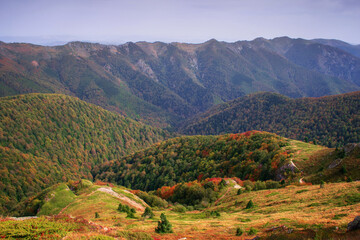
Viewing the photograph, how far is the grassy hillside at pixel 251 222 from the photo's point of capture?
19.1 metres

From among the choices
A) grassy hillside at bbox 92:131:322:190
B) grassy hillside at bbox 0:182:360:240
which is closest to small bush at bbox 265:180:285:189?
grassy hillside at bbox 0:182:360:240

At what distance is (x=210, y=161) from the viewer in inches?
4998

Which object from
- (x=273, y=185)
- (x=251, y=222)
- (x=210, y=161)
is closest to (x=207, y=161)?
(x=210, y=161)

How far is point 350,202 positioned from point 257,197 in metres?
20.6

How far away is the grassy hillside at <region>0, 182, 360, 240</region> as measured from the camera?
1906cm

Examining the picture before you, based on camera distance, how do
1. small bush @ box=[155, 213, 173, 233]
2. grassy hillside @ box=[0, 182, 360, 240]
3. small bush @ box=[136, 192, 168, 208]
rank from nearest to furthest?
grassy hillside @ box=[0, 182, 360, 240] → small bush @ box=[155, 213, 173, 233] → small bush @ box=[136, 192, 168, 208]

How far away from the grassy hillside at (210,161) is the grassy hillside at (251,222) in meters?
32.1

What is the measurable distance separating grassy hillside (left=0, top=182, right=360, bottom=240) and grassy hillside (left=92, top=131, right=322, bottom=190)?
32138 mm

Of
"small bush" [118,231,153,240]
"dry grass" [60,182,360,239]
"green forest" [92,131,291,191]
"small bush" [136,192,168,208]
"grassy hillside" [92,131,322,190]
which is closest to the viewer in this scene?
"small bush" [118,231,153,240]

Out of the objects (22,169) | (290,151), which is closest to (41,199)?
Result: (290,151)

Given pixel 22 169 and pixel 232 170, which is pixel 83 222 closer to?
pixel 232 170

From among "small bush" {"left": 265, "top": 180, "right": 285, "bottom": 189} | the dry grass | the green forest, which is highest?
the dry grass

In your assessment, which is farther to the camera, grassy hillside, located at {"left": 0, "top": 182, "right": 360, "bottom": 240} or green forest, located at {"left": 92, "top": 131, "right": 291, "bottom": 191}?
green forest, located at {"left": 92, "top": 131, "right": 291, "bottom": 191}

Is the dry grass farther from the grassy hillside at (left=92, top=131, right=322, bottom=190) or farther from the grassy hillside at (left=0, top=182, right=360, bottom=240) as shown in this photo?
the grassy hillside at (left=92, top=131, right=322, bottom=190)
